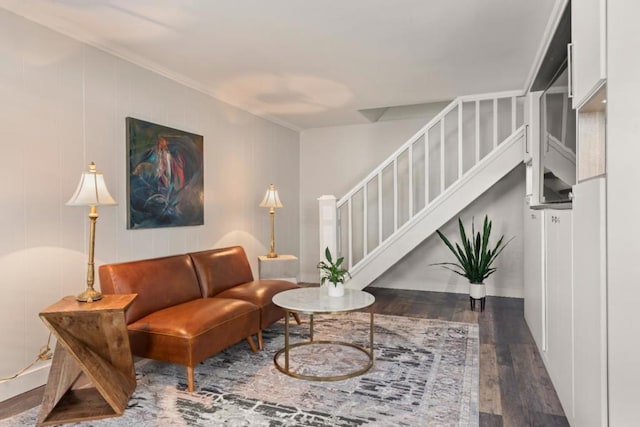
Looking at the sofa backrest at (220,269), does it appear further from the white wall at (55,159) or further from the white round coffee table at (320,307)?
the white round coffee table at (320,307)

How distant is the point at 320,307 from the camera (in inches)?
104

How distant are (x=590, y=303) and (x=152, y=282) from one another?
2682 mm

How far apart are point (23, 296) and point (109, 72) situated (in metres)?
1.71

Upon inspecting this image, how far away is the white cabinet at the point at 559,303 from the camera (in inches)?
78.4

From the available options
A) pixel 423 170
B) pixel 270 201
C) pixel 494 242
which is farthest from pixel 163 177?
pixel 494 242

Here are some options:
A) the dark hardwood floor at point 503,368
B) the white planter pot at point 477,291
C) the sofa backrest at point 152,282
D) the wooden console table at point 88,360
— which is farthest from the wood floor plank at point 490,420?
the white planter pot at point 477,291

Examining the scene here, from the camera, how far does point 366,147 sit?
5.61 meters

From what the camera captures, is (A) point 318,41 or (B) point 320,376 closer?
(B) point 320,376

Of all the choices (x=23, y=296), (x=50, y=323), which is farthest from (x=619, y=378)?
(x=23, y=296)

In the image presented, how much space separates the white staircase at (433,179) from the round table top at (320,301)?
1.40 m

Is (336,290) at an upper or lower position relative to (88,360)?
upper

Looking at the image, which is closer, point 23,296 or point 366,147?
point 23,296

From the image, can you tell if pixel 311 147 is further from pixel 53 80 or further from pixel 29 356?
pixel 29 356

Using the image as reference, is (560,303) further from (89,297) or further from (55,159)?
(55,159)
